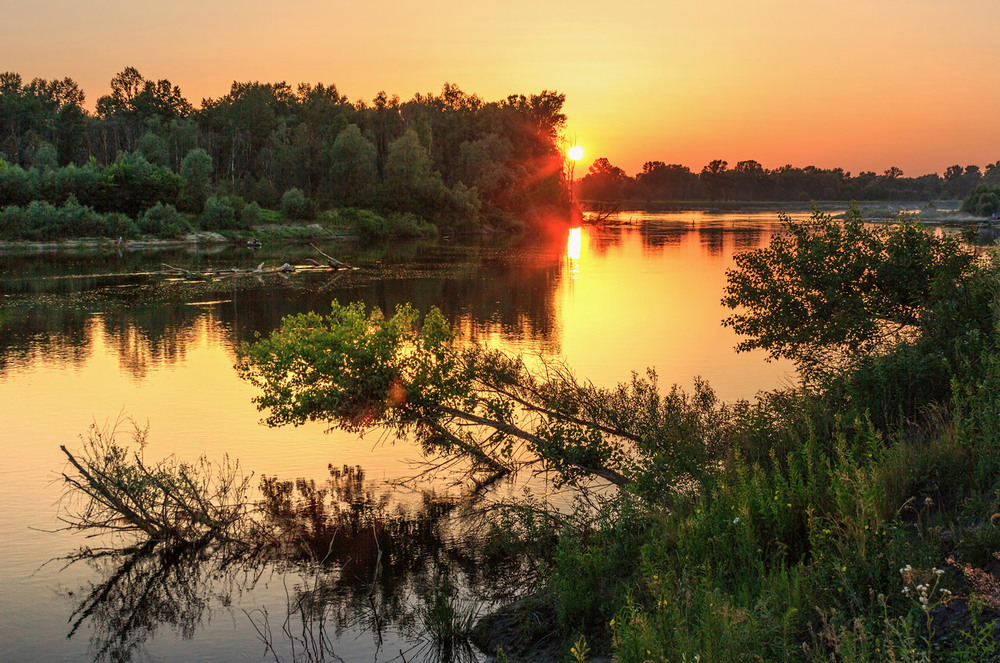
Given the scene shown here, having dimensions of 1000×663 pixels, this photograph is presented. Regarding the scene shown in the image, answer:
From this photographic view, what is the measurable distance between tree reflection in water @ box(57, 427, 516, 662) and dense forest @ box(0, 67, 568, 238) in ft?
252

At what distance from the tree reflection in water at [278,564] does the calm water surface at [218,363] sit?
4.2 inches

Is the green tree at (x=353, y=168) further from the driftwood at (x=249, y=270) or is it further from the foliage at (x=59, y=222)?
the driftwood at (x=249, y=270)

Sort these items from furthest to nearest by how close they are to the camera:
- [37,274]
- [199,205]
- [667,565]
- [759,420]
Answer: [199,205]
[37,274]
[759,420]
[667,565]

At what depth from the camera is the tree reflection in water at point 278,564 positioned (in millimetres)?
13320

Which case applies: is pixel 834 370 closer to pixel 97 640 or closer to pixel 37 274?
pixel 97 640

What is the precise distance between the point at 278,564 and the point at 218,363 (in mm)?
20033

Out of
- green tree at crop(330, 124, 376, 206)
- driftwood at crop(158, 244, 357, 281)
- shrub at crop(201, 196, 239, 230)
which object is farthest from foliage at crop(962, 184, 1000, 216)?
shrub at crop(201, 196, 239, 230)

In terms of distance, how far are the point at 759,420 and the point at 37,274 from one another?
2385 inches

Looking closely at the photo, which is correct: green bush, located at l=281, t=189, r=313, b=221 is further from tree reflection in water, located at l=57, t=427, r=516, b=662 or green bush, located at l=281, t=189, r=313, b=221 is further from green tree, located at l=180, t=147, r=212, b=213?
tree reflection in water, located at l=57, t=427, r=516, b=662

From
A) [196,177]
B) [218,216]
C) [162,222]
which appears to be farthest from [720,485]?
[196,177]

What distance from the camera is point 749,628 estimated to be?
7.70 m

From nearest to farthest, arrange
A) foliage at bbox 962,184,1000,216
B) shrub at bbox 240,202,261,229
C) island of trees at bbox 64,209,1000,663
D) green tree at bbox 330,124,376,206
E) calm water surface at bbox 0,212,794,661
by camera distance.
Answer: island of trees at bbox 64,209,1000,663 < calm water surface at bbox 0,212,794,661 < shrub at bbox 240,202,261,229 < green tree at bbox 330,124,376,206 < foliage at bbox 962,184,1000,216

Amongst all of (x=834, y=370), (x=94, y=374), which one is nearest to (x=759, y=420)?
(x=834, y=370)

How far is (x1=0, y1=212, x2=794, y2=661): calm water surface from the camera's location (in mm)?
13898
